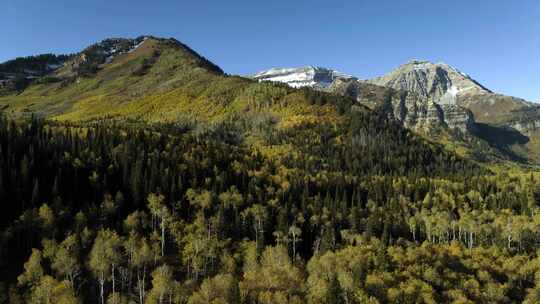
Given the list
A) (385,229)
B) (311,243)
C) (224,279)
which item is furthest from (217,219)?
(385,229)

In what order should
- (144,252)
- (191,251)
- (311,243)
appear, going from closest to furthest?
(144,252)
(191,251)
(311,243)

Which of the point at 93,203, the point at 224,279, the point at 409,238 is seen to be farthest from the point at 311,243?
the point at 93,203

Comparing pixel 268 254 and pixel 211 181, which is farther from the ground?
pixel 211 181

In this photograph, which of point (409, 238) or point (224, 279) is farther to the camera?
point (409, 238)

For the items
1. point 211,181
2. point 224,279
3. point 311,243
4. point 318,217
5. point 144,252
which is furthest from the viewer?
point 211,181

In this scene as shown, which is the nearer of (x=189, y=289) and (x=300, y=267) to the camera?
(x=189, y=289)

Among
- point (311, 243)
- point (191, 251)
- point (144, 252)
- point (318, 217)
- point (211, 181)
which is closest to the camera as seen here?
point (144, 252)

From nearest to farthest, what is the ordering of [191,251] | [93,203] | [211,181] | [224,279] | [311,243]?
[224,279]
[191,251]
[93,203]
[311,243]
[211,181]

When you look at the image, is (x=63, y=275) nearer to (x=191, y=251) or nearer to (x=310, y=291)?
(x=191, y=251)

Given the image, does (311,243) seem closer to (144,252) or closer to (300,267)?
(300,267)
